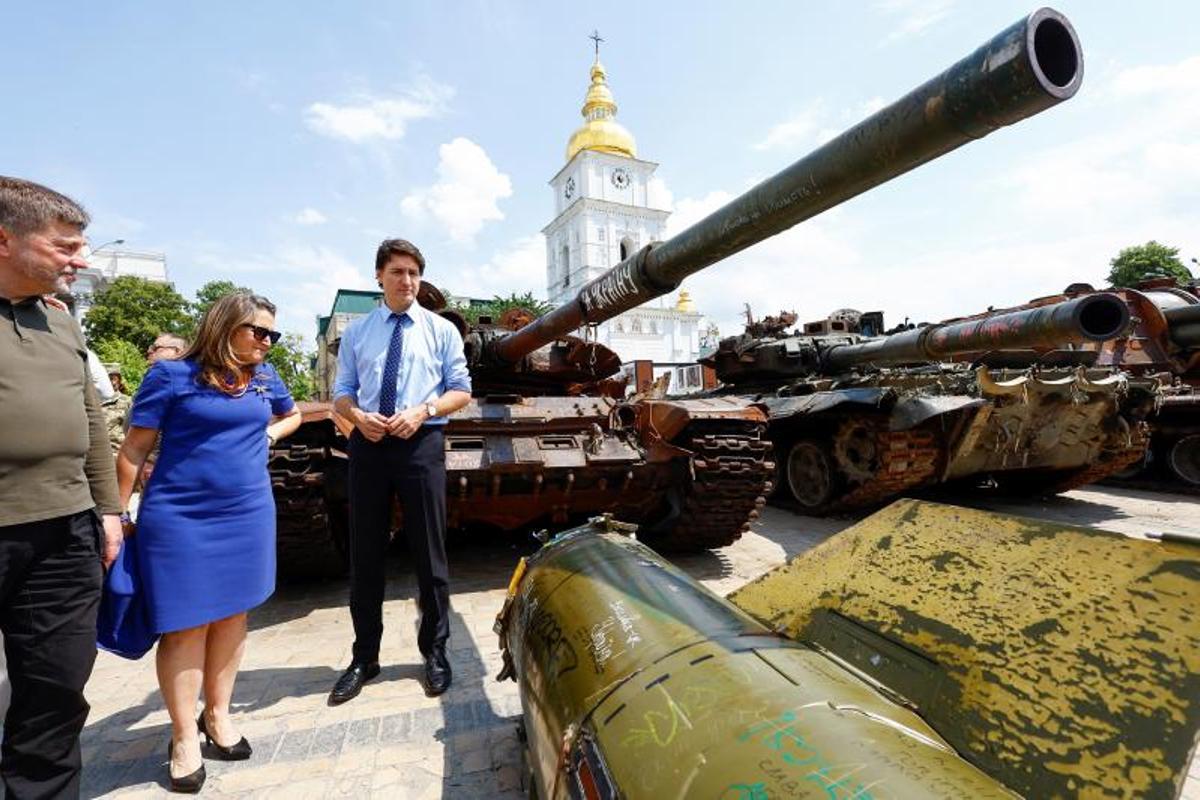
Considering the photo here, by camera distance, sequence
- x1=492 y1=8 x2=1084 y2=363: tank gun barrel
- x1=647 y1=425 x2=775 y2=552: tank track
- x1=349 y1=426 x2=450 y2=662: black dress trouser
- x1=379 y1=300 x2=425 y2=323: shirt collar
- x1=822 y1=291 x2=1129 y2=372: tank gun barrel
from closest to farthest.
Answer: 1. x1=492 y1=8 x2=1084 y2=363: tank gun barrel
2. x1=349 y1=426 x2=450 y2=662: black dress trouser
3. x1=379 y1=300 x2=425 y2=323: shirt collar
4. x1=822 y1=291 x2=1129 y2=372: tank gun barrel
5. x1=647 y1=425 x2=775 y2=552: tank track

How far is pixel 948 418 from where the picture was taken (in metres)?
6.88

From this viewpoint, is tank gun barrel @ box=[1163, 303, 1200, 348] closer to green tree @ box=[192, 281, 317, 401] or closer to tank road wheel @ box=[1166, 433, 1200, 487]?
tank road wheel @ box=[1166, 433, 1200, 487]

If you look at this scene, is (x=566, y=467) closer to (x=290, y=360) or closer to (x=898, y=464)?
(x=898, y=464)

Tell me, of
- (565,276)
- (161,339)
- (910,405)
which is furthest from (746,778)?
(565,276)

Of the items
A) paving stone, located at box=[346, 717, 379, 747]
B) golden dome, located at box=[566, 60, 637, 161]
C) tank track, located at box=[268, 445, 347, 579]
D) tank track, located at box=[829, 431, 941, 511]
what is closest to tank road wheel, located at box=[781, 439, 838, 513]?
→ tank track, located at box=[829, 431, 941, 511]

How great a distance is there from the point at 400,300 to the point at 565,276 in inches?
1808

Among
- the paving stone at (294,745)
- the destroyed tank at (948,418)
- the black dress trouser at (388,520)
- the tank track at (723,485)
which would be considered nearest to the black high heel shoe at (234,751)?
the paving stone at (294,745)

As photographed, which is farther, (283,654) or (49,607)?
(283,654)

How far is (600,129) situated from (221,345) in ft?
161

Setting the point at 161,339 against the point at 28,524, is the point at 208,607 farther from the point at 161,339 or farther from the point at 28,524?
the point at 161,339

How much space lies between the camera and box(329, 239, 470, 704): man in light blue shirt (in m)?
3.04

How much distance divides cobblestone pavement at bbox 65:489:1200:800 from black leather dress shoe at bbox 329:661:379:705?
1.5 inches

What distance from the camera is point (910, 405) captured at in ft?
20.8

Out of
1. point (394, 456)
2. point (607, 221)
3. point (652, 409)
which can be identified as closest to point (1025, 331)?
point (652, 409)
